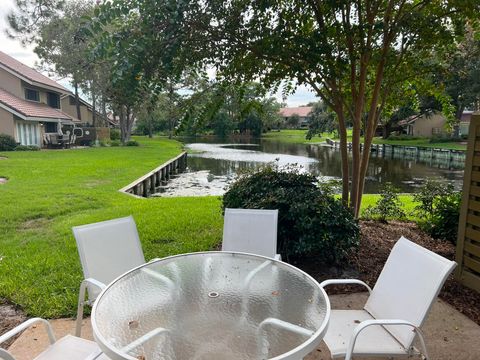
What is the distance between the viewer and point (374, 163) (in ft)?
69.5

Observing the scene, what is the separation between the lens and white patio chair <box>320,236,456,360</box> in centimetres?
202

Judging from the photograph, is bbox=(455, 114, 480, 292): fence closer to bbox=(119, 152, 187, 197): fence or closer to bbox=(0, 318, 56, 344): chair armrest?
bbox=(0, 318, 56, 344): chair armrest

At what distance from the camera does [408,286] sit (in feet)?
7.38

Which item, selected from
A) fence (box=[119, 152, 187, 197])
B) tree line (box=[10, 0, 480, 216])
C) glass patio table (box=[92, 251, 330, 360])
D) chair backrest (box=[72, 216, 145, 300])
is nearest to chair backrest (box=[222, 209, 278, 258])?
glass patio table (box=[92, 251, 330, 360])

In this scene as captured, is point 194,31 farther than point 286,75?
No

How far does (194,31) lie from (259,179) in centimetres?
195

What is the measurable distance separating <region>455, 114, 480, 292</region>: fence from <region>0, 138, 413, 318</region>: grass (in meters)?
3.01

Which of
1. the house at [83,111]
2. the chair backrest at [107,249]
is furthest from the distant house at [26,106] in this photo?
the chair backrest at [107,249]

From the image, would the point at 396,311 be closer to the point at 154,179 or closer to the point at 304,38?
the point at 304,38

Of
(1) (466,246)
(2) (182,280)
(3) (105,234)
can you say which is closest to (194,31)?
(3) (105,234)

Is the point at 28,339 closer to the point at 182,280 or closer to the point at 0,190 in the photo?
the point at 182,280

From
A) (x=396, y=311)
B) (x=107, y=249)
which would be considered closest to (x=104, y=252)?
(x=107, y=249)

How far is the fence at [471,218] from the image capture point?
3449 millimetres

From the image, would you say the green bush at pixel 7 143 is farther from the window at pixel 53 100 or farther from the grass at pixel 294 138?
the grass at pixel 294 138
